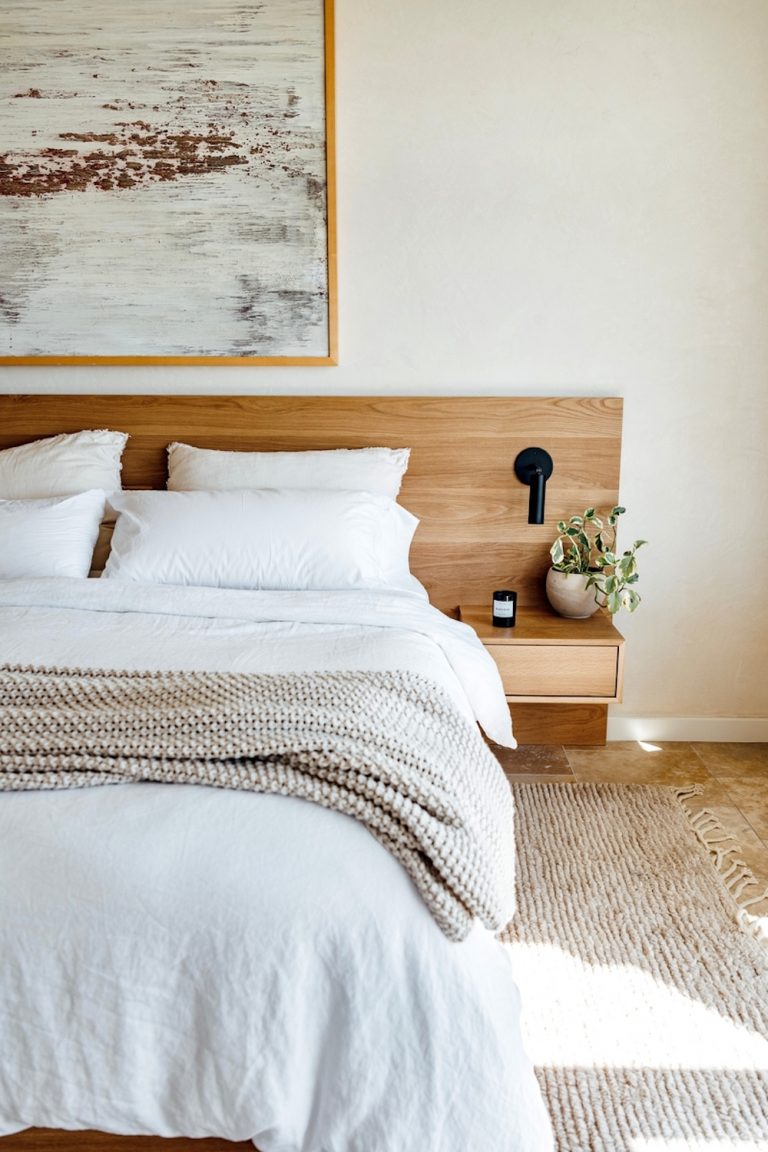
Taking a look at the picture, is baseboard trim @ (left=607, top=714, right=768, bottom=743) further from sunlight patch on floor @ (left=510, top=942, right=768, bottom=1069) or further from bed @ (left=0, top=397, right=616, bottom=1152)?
bed @ (left=0, top=397, right=616, bottom=1152)

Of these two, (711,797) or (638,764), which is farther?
(638,764)

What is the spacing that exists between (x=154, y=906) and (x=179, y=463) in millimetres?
1875

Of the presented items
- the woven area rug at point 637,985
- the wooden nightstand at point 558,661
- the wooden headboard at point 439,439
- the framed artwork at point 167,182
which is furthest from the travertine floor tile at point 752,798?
the framed artwork at point 167,182

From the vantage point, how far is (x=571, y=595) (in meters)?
2.75

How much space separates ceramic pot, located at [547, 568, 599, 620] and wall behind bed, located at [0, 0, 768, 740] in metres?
0.30

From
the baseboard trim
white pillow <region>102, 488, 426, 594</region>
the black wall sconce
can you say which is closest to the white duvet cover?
white pillow <region>102, 488, 426, 594</region>

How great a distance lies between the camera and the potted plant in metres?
2.67

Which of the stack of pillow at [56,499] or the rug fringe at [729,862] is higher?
the stack of pillow at [56,499]

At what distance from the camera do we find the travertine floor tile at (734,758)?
2.83 m

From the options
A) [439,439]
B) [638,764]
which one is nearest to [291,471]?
[439,439]

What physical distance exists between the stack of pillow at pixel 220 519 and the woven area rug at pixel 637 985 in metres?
0.86

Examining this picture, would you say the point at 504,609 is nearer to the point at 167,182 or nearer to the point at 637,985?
the point at 637,985

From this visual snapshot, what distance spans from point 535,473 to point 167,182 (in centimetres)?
144

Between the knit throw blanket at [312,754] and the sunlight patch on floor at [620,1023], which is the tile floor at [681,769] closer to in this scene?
the sunlight patch on floor at [620,1023]
